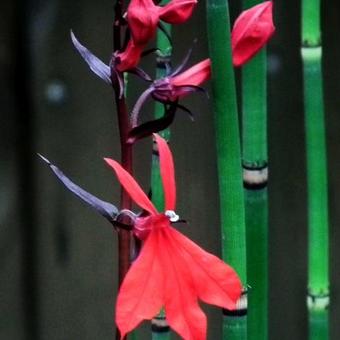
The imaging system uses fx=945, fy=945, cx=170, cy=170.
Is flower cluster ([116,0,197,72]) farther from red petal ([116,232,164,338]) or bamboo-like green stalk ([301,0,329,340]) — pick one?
bamboo-like green stalk ([301,0,329,340])

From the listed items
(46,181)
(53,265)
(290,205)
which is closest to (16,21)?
(46,181)

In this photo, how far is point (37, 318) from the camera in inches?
60.2

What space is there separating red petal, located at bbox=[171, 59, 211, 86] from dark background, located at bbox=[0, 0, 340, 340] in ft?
2.32

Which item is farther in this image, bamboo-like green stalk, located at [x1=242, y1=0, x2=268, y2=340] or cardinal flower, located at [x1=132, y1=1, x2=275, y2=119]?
bamboo-like green stalk, located at [x1=242, y1=0, x2=268, y2=340]

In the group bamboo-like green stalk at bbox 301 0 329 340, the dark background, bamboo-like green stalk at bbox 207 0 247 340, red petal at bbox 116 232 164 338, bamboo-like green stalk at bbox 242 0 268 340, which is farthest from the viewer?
the dark background

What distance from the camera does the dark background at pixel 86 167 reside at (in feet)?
4.67

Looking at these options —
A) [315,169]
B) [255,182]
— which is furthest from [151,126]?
[315,169]

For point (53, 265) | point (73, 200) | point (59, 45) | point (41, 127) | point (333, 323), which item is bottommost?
point (333, 323)

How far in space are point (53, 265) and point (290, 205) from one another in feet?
1.29

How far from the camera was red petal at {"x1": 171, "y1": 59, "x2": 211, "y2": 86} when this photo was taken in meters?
0.68

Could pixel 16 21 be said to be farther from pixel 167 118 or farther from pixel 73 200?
pixel 167 118

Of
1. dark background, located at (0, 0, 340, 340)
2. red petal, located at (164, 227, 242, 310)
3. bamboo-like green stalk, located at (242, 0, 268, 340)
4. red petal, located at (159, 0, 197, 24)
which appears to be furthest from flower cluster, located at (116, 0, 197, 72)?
dark background, located at (0, 0, 340, 340)

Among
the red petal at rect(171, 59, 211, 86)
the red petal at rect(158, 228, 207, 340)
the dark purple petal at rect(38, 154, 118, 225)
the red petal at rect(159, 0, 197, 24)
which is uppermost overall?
the red petal at rect(159, 0, 197, 24)

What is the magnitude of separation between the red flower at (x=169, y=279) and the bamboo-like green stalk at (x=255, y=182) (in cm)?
30
